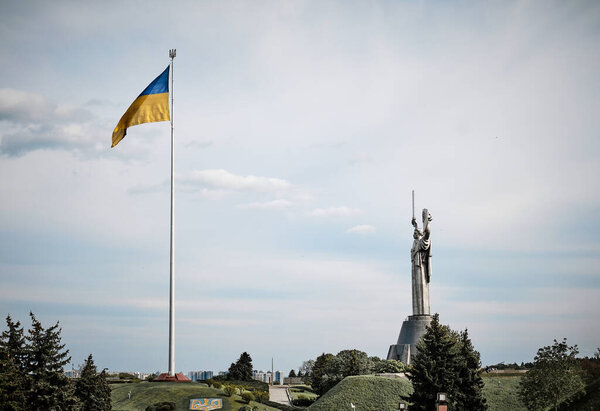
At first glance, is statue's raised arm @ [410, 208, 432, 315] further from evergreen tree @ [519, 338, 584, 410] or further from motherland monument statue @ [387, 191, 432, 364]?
evergreen tree @ [519, 338, 584, 410]

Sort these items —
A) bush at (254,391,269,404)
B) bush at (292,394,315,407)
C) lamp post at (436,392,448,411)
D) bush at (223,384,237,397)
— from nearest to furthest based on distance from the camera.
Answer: lamp post at (436,392,448,411) < bush at (223,384,237,397) < bush at (254,391,269,404) < bush at (292,394,315,407)

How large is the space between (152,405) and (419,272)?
34470mm

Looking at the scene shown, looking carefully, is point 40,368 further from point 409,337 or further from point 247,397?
point 409,337

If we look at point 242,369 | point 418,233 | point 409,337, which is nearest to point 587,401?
point 409,337

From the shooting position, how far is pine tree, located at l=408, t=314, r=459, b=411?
156 ft

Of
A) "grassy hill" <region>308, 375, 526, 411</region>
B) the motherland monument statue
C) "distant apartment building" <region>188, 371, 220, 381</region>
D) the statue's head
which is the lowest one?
"distant apartment building" <region>188, 371, 220, 381</region>

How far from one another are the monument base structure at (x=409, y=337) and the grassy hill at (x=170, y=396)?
1786 centimetres

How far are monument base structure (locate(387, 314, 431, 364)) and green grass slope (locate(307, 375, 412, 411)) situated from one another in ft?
30.1

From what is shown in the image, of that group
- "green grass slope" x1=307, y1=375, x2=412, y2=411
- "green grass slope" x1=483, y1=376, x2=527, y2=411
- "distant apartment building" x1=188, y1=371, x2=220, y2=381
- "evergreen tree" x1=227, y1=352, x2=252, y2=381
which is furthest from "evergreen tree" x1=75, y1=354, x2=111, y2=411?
"distant apartment building" x1=188, y1=371, x2=220, y2=381

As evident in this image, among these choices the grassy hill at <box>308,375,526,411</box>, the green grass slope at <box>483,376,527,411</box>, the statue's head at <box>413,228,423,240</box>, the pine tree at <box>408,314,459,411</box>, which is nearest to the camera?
the pine tree at <box>408,314,459,411</box>

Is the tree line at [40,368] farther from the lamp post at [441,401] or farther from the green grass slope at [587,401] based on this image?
the green grass slope at [587,401]

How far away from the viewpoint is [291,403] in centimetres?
7481

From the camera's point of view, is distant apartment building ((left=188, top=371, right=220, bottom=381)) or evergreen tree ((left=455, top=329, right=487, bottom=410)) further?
distant apartment building ((left=188, top=371, right=220, bottom=381))

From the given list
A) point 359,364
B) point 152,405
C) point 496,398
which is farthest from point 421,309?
point 152,405
